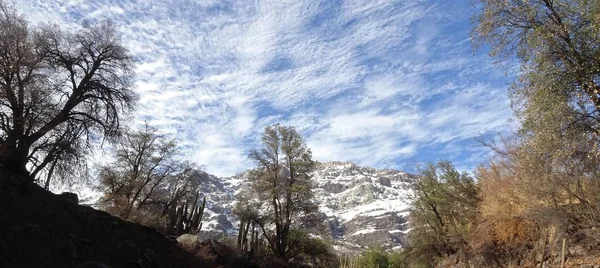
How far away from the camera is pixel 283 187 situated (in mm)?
30094

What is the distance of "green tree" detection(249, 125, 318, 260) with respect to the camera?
30.0 meters

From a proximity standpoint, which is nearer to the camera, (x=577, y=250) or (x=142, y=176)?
(x=577, y=250)

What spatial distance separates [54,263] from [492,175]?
84.9 ft

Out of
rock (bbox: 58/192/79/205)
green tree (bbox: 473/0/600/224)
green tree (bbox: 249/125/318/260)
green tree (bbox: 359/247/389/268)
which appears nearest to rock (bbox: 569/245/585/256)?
green tree (bbox: 473/0/600/224)

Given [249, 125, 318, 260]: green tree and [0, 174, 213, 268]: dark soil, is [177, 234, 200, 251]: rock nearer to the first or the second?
[0, 174, 213, 268]: dark soil

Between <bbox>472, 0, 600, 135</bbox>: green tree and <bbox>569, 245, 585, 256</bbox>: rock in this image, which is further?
<bbox>569, 245, 585, 256</bbox>: rock

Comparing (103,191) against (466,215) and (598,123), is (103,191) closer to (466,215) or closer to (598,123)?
(466,215)

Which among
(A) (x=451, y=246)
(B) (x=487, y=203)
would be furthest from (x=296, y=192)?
(A) (x=451, y=246)

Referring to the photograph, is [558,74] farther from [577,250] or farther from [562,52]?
[577,250]

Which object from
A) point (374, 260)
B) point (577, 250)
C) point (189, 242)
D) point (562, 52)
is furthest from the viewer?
point (374, 260)

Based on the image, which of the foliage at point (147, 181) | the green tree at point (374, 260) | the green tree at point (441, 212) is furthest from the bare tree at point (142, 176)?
the green tree at point (374, 260)

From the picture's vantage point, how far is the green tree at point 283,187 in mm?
30031

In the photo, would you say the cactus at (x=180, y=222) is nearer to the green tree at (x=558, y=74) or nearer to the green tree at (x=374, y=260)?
the green tree at (x=558, y=74)

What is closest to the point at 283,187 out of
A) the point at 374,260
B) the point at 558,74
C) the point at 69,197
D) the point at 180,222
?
the point at 180,222
